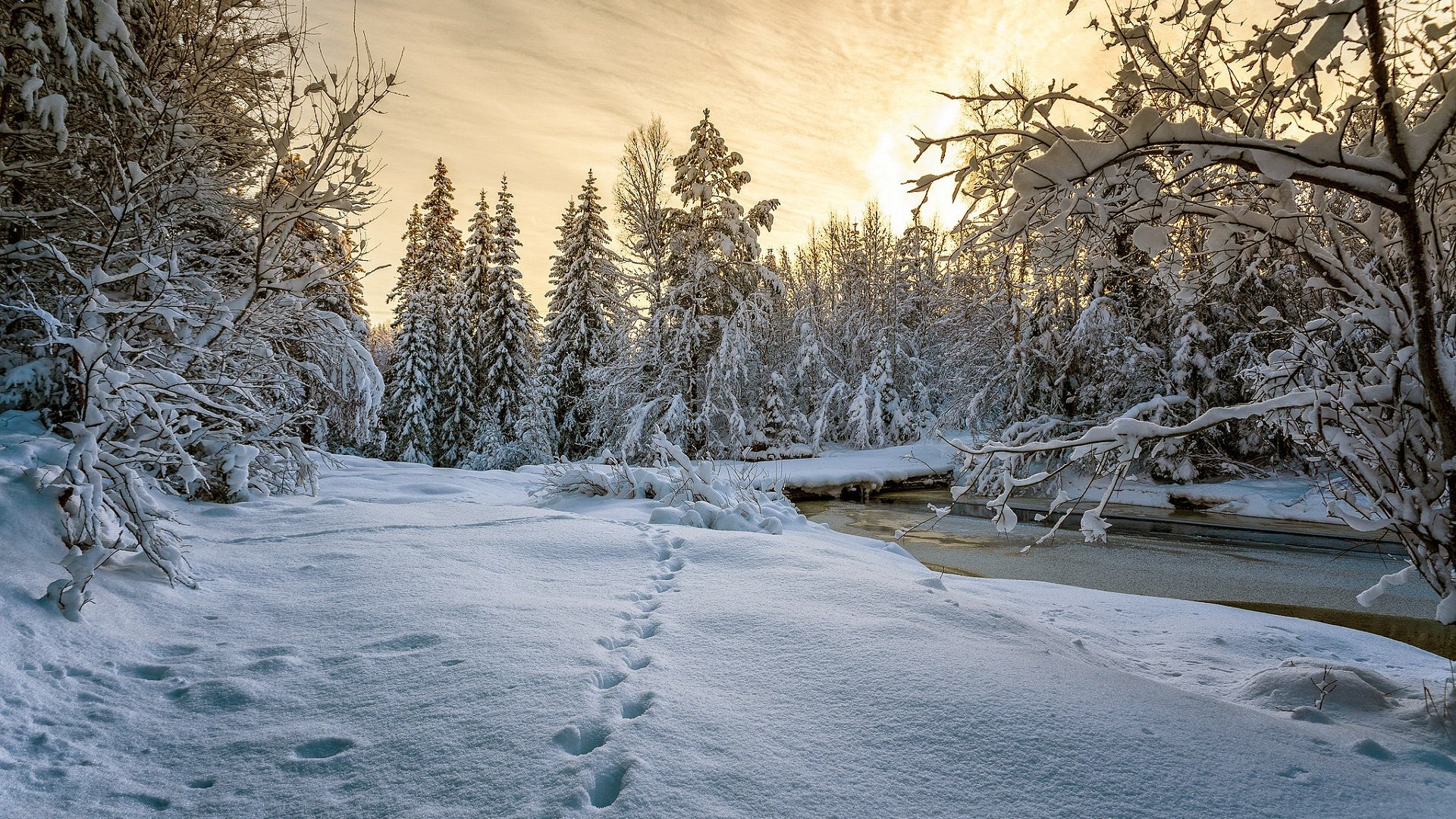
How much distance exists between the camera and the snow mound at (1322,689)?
2.31 metres

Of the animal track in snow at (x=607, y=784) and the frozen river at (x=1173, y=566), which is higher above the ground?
the animal track in snow at (x=607, y=784)

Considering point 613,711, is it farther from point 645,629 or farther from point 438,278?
point 438,278

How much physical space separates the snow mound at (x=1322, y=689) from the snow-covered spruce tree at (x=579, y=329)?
61.7ft

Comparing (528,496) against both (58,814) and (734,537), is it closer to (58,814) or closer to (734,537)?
(734,537)

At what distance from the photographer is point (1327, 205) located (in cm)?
236

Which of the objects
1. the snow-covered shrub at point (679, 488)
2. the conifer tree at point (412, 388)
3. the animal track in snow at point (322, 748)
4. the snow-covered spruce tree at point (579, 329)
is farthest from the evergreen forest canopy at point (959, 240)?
the conifer tree at point (412, 388)

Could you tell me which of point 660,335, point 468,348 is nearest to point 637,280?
point 660,335

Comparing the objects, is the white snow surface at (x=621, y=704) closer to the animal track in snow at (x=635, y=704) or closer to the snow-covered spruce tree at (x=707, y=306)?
the animal track in snow at (x=635, y=704)

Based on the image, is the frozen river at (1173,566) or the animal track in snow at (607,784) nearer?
the animal track in snow at (607,784)

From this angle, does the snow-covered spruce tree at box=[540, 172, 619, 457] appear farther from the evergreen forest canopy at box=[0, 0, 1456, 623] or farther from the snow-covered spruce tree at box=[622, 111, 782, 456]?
the evergreen forest canopy at box=[0, 0, 1456, 623]

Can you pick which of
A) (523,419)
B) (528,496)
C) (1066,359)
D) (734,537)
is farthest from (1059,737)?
(523,419)

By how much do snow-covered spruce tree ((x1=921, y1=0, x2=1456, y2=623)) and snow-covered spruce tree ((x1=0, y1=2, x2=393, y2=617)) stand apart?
3326mm

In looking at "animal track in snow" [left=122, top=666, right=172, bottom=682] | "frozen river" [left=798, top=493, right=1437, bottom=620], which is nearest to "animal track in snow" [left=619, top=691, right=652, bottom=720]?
"animal track in snow" [left=122, top=666, right=172, bottom=682]

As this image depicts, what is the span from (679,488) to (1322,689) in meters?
5.11
